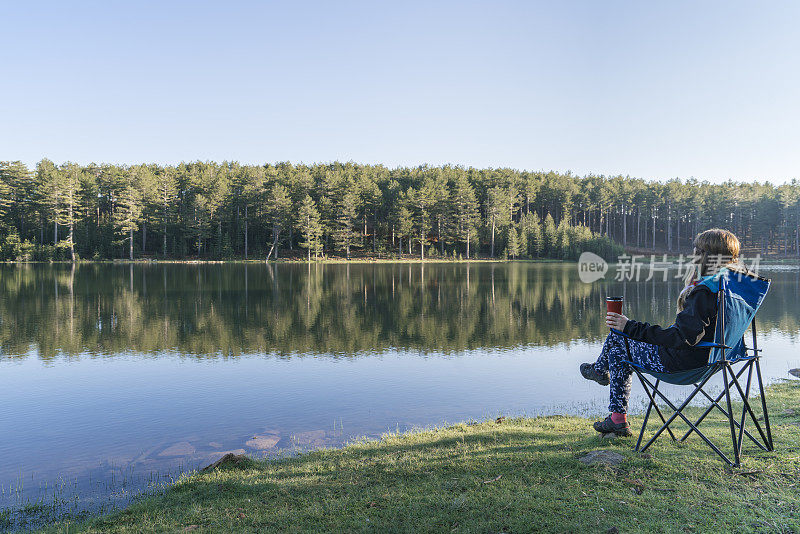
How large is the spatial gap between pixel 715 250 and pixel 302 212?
6886 cm

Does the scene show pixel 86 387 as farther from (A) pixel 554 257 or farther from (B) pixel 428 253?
(A) pixel 554 257

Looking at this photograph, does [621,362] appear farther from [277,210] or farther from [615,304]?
[277,210]

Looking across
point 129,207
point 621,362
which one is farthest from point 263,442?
point 129,207

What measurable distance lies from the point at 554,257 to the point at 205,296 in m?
64.7

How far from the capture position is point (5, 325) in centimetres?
1931

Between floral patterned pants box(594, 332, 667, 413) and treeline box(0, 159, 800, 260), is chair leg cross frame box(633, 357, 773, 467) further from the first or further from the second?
treeline box(0, 159, 800, 260)

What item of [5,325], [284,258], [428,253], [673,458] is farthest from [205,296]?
[428,253]

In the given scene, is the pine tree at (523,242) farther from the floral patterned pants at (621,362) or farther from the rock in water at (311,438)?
the floral patterned pants at (621,362)

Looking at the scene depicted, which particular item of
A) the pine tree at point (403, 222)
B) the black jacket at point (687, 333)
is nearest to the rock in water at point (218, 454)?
the black jacket at point (687, 333)

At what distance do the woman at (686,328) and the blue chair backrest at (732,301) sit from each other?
71mm

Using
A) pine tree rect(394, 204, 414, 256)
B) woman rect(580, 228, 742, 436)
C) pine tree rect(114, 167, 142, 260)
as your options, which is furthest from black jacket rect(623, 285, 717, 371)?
pine tree rect(114, 167, 142, 260)

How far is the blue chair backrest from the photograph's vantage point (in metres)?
4.66

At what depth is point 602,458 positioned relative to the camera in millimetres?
5035

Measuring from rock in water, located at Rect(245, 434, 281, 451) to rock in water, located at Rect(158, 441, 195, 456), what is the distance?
91 centimetres
